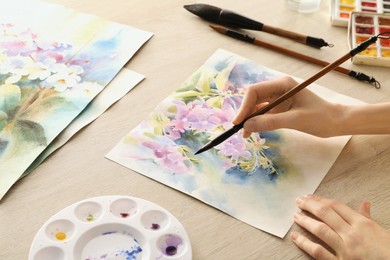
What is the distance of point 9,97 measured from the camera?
888mm

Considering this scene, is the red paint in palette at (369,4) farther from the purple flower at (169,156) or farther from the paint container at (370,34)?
the purple flower at (169,156)

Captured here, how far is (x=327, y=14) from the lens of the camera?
3.63ft

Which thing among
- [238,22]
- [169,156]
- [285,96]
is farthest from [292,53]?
[169,156]

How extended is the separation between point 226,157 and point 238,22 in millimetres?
337

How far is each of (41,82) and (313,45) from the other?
19.4 inches

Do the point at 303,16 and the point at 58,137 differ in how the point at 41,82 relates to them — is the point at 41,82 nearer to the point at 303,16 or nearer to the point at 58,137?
the point at 58,137

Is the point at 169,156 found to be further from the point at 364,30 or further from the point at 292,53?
the point at 364,30

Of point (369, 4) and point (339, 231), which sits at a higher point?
point (369, 4)

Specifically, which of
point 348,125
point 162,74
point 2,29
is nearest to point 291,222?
point 348,125

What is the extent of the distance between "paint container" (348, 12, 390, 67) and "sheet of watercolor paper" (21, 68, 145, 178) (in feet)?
1.29

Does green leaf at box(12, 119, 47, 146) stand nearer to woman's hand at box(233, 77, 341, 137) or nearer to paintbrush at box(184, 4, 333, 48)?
woman's hand at box(233, 77, 341, 137)

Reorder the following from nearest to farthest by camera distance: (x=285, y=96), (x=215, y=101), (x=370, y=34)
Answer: (x=285, y=96), (x=215, y=101), (x=370, y=34)

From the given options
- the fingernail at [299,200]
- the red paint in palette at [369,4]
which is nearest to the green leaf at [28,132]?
the fingernail at [299,200]

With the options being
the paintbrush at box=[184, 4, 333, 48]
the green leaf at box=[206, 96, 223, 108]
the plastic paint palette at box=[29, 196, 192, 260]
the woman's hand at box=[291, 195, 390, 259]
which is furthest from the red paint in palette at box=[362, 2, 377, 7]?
the plastic paint palette at box=[29, 196, 192, 260]
